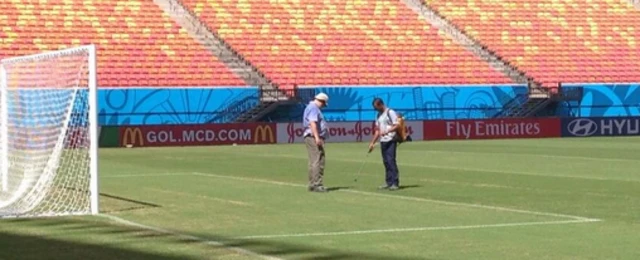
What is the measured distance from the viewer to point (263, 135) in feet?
169

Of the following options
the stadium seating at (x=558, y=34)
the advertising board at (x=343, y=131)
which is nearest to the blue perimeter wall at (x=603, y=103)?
the stadium seating at (x=558, y=34)

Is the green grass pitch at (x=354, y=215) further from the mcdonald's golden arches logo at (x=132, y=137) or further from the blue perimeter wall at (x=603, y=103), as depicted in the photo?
the blue perimeter wall at (x=603, y=103)

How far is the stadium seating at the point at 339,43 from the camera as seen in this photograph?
190 feet

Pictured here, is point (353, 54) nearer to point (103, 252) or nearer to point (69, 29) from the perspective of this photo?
point (69, 29)

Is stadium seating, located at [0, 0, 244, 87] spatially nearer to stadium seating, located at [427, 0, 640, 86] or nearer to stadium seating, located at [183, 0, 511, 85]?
stadium seating, located at [183, 0, 511, 85]

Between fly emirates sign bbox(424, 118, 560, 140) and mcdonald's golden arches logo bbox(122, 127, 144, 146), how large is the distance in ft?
38.6

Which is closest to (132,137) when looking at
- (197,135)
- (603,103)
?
(197,135)

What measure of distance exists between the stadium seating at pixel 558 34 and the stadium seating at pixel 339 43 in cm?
226

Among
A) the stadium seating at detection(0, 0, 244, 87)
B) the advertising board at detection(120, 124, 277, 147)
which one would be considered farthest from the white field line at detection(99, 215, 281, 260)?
the stadium seating at detection(0, 0, 244, 87)

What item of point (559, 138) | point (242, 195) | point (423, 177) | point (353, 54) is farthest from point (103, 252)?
point (353, 54)

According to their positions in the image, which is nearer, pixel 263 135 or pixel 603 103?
pixel 263 135

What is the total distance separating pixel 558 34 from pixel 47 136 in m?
45.8

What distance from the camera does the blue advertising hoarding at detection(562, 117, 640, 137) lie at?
55062 mm

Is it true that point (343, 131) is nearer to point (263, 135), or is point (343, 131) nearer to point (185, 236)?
point (263, 135)
